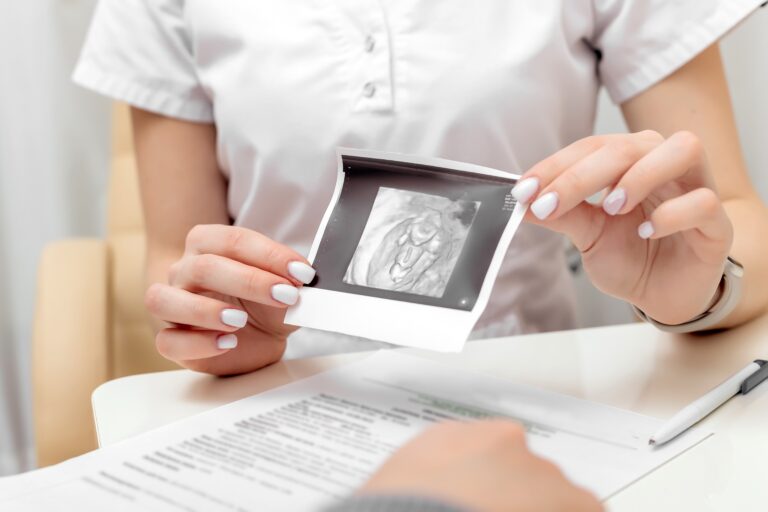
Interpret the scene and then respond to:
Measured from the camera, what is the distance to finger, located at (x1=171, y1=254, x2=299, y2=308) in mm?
604

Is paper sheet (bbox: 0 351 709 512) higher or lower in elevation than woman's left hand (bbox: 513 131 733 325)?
lower

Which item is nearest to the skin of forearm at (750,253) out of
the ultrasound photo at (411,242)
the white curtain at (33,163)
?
the ultrasound photo at (411,242)

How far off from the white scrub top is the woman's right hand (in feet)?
0.74

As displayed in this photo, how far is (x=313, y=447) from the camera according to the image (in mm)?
512

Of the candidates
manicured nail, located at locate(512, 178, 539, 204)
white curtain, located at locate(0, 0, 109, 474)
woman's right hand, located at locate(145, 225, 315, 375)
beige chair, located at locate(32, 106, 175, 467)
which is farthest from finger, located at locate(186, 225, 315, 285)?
white curtain, located at locate(0, 0, 109, 474)

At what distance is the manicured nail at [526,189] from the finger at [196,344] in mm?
237

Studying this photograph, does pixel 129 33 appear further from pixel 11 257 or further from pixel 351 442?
pixel 11 257

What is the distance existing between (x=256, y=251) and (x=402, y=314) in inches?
4.9

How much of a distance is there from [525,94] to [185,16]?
0.39 metres

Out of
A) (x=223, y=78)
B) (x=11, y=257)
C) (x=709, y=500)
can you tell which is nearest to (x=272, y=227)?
(x=223, y=78)

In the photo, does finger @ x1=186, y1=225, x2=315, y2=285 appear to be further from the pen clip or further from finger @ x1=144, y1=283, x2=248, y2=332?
the pen clip

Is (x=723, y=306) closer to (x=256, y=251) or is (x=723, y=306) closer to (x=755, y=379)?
(x=755, y=379)

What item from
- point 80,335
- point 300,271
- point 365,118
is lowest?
point 80,335

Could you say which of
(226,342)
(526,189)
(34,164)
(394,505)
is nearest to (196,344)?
(226,342)
